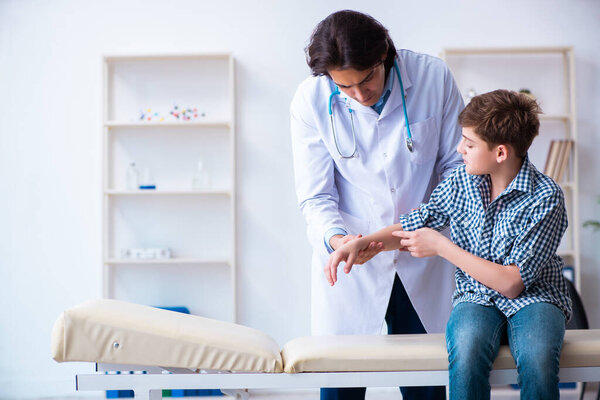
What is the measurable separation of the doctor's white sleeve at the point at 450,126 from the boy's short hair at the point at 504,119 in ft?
0.46

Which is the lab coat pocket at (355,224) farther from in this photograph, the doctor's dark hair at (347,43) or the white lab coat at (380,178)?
the doctor's dark hair at (347,43)

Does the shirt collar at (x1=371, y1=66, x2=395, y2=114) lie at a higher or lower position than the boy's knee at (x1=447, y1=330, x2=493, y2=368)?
higher

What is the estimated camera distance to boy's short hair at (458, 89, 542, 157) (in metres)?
1.36

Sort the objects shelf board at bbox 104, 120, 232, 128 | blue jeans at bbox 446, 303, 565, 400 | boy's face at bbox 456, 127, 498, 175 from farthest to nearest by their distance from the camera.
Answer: shelf board at bbox 104, 120, 232, 128 → boy's face at bbox 456, 127, 498, 175 → blue jeans at bbox 446, 303, 565, 400

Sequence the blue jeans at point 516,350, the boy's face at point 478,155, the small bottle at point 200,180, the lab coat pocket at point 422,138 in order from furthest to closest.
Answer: the small bottle at point 200,180 → the lab coat pocket at point 422,138 → the boy's face at point 478,155 → the blue jeans at point 516,350

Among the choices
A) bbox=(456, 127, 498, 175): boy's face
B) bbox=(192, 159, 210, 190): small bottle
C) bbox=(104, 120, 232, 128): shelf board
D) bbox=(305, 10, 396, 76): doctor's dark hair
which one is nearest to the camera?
bbox=(305, 10, 396, 76): doctor's dark hair

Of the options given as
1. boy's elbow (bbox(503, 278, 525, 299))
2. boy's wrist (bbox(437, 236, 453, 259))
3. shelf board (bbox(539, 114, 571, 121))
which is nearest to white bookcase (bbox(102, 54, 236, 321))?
shelf board (bbox(539, 114, 571, 121))

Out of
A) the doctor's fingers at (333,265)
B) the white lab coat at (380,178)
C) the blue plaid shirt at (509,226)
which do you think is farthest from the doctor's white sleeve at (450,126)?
the doctor's fingers at (333,265)

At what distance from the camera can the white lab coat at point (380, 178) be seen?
1508 millimetres

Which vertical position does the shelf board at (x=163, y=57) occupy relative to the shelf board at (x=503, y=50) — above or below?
below

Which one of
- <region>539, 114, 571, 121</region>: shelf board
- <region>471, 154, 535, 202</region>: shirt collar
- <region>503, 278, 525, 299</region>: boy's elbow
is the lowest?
<region>503, 278, 525, 299</region>: boy's elbow

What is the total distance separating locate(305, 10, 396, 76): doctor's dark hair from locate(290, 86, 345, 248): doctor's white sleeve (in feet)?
0.85

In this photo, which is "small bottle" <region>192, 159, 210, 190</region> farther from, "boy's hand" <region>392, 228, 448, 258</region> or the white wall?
"boy's hand" <region>392, 228, 448, 258</region>

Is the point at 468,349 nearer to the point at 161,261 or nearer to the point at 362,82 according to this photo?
the point at 362,82
